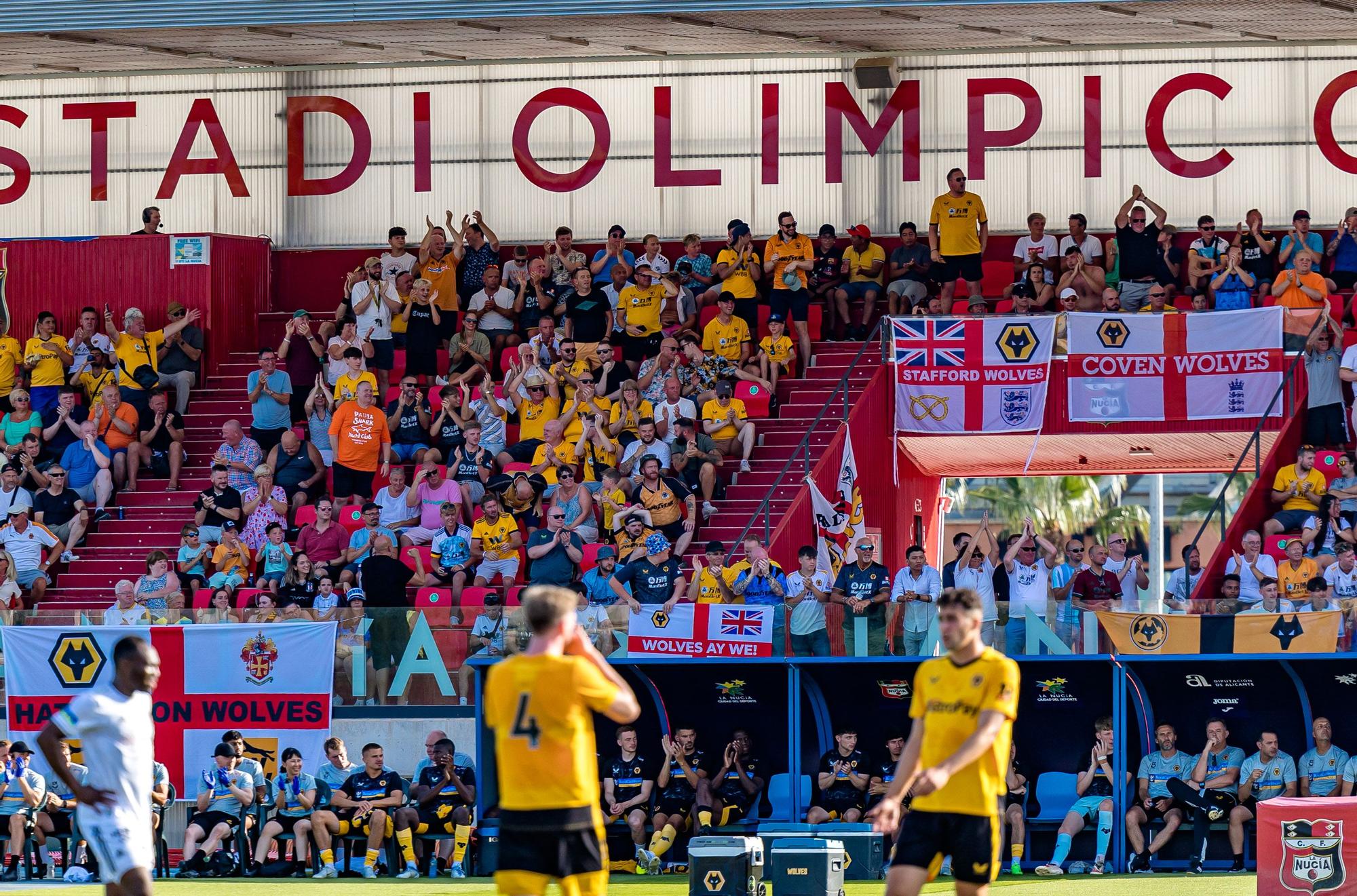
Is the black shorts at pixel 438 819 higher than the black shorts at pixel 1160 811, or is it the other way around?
the black shorts at pixel 1160 811

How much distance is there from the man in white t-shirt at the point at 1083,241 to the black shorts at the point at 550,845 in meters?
17.7

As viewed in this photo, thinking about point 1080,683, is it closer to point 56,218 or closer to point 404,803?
point 404,803

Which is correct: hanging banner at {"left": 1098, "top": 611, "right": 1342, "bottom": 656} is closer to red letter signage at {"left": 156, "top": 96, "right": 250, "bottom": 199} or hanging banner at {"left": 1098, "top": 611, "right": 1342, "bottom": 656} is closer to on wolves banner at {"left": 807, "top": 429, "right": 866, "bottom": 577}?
on wolves banner at {"left": 807, "top": 429, "right": 866, "bottom": 577}

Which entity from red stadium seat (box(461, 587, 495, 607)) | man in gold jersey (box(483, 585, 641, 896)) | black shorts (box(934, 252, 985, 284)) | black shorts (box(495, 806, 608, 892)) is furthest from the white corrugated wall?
black shorts (box(495, 806, 608, 892))

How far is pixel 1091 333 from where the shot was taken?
2402cm

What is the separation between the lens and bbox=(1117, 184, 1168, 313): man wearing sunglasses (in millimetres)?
25453

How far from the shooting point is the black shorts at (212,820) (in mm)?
19719

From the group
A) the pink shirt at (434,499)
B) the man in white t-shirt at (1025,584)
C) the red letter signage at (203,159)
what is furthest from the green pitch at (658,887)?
the red letter signage at (203,159)

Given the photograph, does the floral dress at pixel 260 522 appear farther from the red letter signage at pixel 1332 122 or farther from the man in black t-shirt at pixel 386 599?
the red letter signage at pixel 1332 122

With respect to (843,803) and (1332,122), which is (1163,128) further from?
(843,803)

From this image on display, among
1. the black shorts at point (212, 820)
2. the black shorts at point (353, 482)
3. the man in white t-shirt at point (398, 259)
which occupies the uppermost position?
the man in white t-shirt at point (398, 259)

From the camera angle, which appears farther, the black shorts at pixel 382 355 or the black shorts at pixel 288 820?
the black shorts at pixel 382 355

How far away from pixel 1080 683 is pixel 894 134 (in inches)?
446

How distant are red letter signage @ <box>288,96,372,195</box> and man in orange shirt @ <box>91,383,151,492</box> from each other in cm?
582
